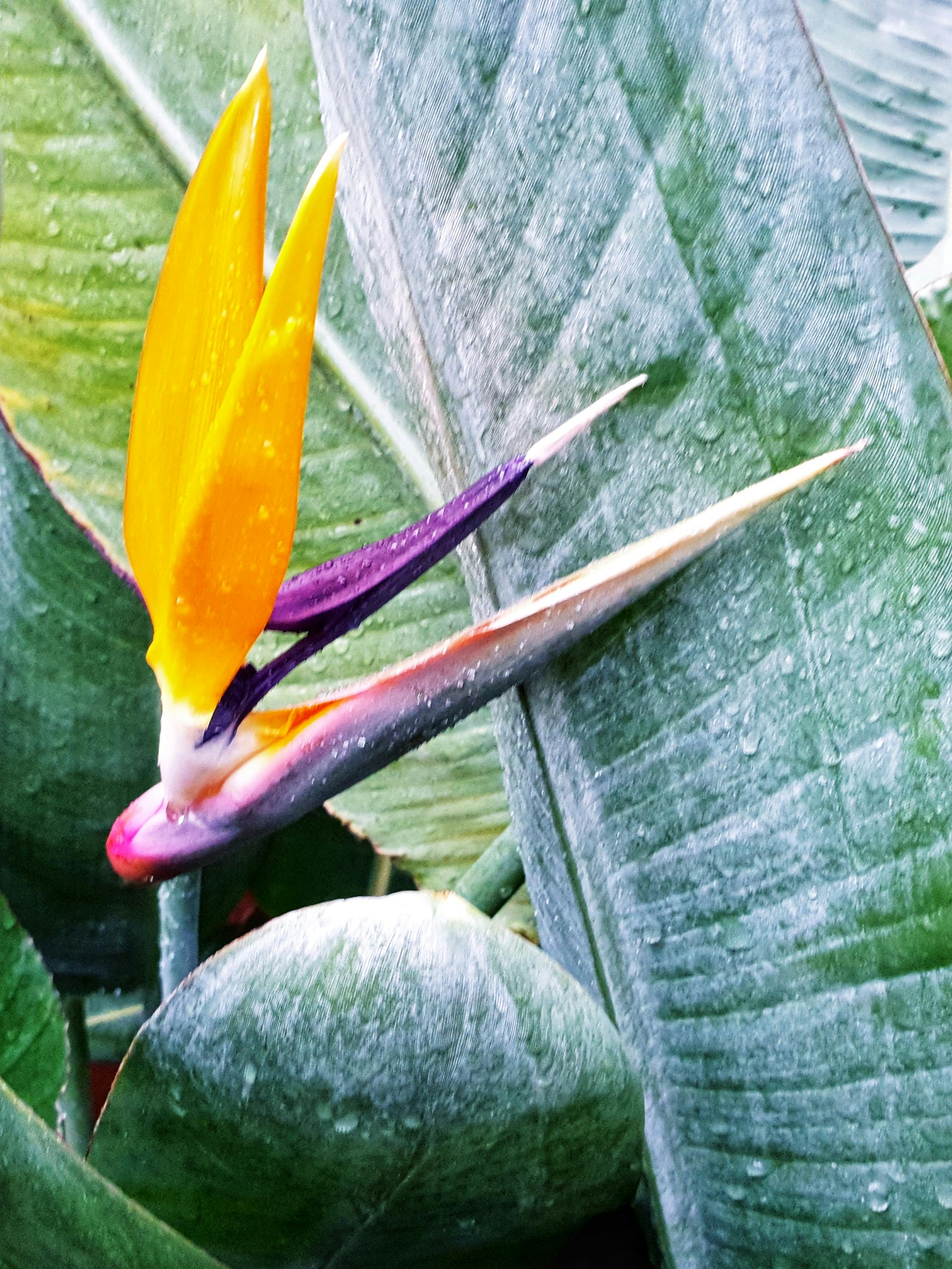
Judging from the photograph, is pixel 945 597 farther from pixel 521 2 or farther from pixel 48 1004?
pixel 48 1004

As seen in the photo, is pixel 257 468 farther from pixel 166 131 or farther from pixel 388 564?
pixel 166 131

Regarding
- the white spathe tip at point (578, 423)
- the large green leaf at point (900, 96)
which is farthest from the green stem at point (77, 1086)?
the large green leaf at point (900, 96)

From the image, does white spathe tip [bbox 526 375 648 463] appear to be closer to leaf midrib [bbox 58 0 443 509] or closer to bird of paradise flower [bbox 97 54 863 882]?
bird of paradise flower [bbox 97 54 863 882]

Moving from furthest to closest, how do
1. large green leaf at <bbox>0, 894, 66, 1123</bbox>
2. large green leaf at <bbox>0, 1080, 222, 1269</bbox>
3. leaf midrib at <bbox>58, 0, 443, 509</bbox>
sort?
leaf midrib at <bbox>58, 0, 443, 509</bbox>
large green leaf at <bbox>0, 894, 66, 1123</bbox>
large green leaf at <bbox>0, 1080, 222, 1269</bbox>

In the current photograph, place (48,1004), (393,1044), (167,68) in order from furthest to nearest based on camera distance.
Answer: (167,68)
(48,1004)
(393,1044)

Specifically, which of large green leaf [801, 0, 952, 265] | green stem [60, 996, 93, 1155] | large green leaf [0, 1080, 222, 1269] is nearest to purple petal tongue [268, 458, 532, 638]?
large green leaf [0, 1080, 222, 1269]

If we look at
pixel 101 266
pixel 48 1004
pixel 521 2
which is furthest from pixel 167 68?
pixel 48 1004
